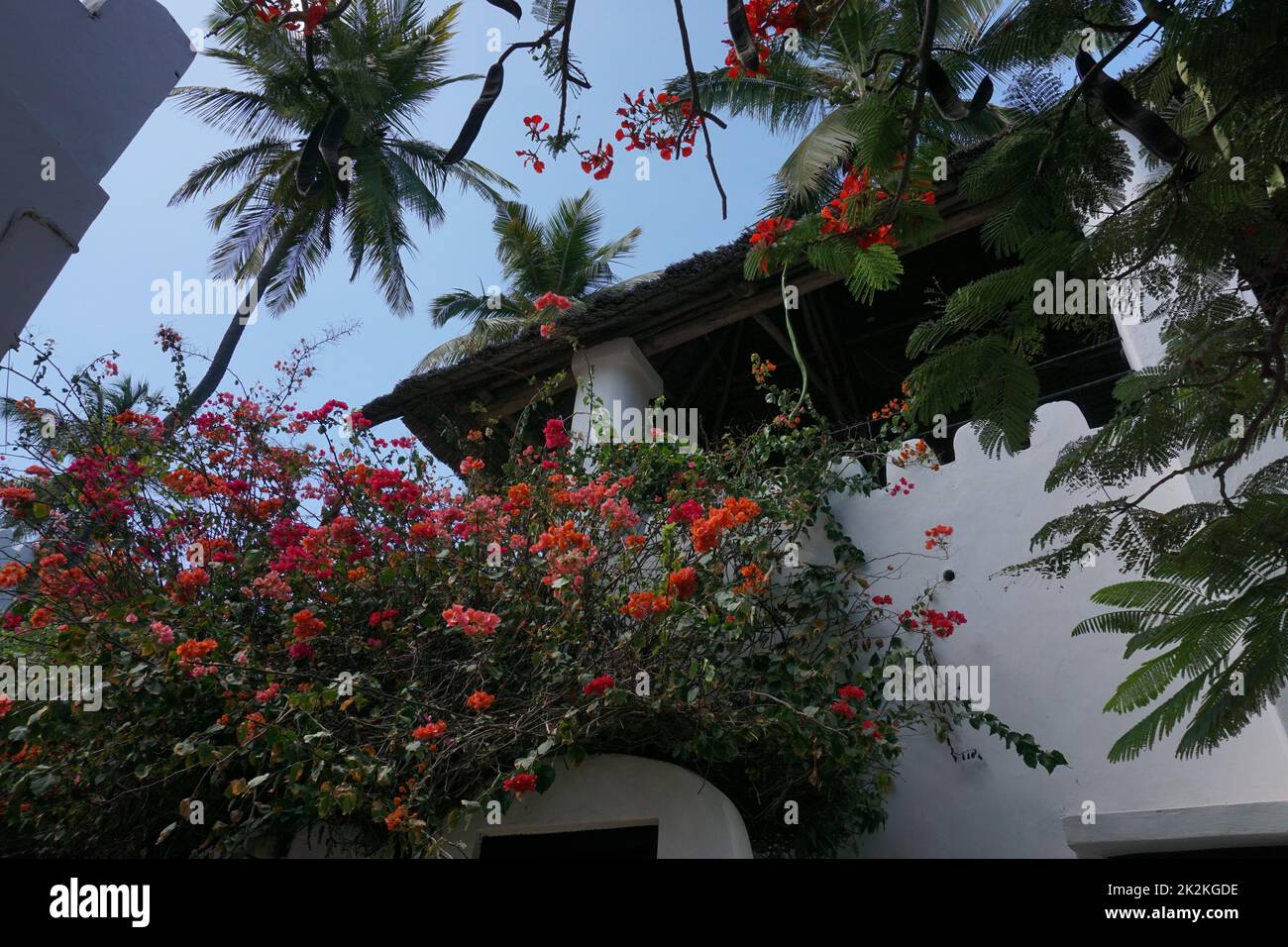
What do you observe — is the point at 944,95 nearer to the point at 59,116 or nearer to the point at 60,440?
the point at 59,116

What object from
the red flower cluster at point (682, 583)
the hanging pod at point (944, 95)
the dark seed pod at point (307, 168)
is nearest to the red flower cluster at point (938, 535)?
the red flower cluster at point (682, 583)

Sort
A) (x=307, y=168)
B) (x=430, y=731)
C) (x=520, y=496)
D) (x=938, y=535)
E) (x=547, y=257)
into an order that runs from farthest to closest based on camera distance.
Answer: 1. (x=547, y=257)
2. (x=938, y=535)
3. (x=520, y=496)
4. (x=430, y=731)
5. (x=307, y=168)

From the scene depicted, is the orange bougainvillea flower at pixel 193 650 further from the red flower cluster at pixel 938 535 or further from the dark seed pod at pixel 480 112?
the red flower cluster at pixel 938 535

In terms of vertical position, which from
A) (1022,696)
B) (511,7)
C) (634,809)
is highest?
(511,7)

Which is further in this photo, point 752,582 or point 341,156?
point 341,156

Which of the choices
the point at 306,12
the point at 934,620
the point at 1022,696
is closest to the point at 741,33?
the point at 306,12

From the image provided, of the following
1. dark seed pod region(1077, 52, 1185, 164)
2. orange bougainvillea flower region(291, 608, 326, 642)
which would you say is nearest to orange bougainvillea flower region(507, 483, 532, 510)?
orange bougainvillea flower region(291, 608, 326, 642)

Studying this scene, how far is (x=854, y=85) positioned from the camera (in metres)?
9.29

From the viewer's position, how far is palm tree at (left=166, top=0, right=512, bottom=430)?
13789mm

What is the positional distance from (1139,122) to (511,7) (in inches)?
58.1

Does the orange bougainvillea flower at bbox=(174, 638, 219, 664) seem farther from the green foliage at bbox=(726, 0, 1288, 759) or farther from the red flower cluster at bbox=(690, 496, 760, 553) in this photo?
the green foliage at bbox=(726, 0, 1288, 759)

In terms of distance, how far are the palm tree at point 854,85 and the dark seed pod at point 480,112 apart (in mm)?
804

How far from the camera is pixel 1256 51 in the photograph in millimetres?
2078

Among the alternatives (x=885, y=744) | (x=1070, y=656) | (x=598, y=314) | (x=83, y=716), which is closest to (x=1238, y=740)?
(x=1070, y=656)
